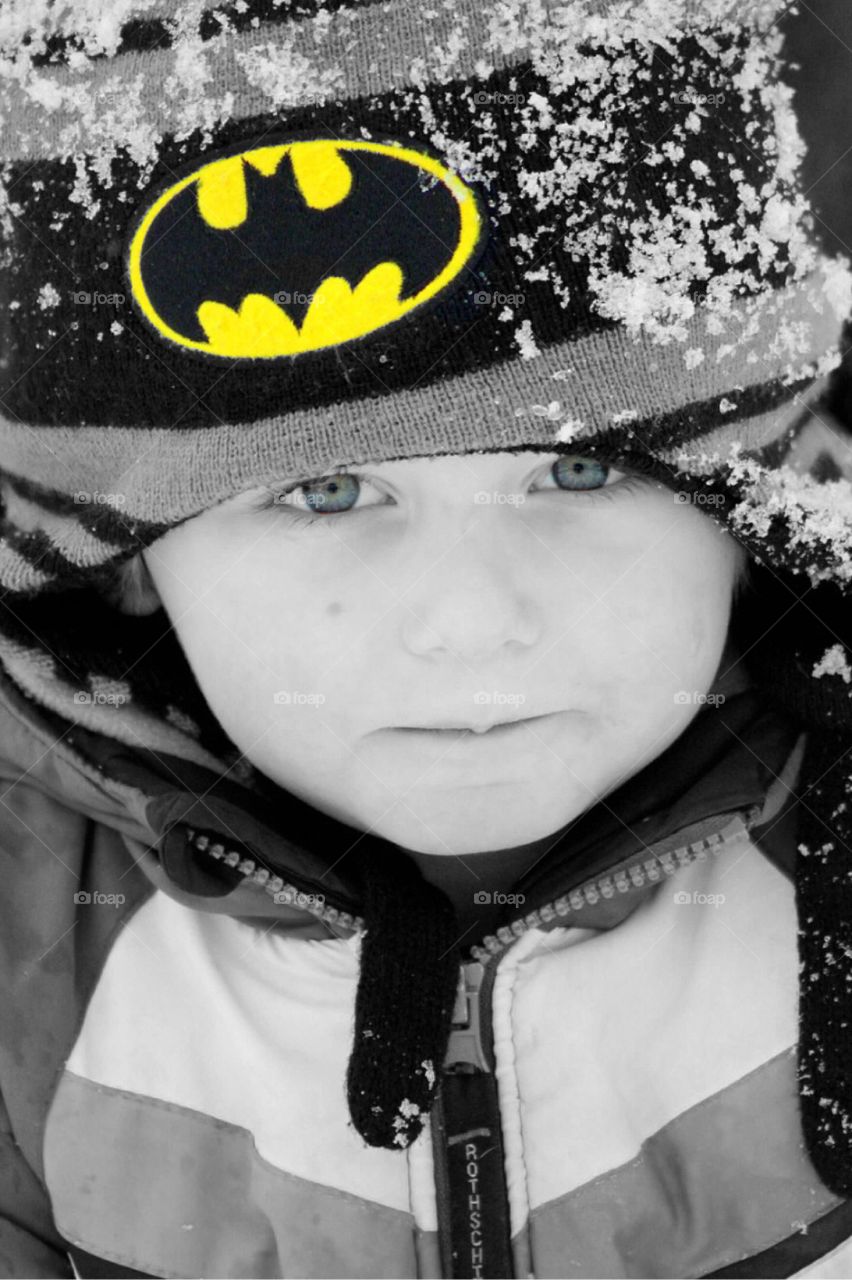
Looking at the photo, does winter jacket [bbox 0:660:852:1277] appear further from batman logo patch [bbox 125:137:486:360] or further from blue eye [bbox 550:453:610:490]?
batman logo patch [bbox 125:137:486:360]

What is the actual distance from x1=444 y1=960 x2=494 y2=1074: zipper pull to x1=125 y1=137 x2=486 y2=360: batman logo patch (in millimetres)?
545

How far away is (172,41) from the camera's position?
1024mm

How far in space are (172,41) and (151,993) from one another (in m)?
0.79

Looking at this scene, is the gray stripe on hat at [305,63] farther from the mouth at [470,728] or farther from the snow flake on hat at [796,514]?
the mouth at [470,728]

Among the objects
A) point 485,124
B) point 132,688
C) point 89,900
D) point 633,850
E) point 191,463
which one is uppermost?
Answer: point 485,124

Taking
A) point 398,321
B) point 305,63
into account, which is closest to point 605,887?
point 398,321

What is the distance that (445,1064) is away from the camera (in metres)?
1.18

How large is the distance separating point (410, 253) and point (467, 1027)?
2.08ft

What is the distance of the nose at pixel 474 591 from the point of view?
1.03 meters

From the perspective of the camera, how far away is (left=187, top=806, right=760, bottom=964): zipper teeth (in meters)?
1.17

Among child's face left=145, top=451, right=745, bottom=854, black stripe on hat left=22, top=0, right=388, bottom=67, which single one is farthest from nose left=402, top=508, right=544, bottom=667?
black stripe on hat left=22, top=0, right=388, bottom=67

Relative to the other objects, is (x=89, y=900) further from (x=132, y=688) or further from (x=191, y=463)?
(x=191, y=463)

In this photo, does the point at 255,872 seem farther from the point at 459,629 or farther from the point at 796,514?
the point at 796,514

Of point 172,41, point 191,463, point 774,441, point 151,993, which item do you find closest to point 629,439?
point 774,441
